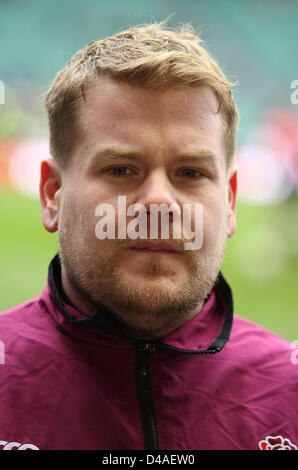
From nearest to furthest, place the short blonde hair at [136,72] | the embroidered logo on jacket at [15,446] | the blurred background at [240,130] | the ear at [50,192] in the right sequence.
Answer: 1. the embroidered logo on jacket at [15,446]
2. the short blonde hair at [136,72]
3. the ear at [50,192]
4. the blurred background at [240,130]

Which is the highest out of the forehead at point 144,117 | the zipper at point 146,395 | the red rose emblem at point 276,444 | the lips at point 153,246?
the forehead at point 144,117

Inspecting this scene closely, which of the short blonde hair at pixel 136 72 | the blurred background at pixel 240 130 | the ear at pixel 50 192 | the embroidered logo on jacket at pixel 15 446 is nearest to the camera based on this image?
the embroidered logo on jacket at pixel 15 446

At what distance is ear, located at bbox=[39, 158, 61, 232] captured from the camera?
3.96 feet

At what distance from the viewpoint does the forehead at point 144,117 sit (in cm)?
105

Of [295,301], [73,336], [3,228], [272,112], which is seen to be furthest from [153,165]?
[272,112]

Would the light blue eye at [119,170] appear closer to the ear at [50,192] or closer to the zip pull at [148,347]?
the ear at [50,192]

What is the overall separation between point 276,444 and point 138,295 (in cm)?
38

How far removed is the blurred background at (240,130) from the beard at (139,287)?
5.60 meters

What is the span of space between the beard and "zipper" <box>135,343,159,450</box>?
0.17ft

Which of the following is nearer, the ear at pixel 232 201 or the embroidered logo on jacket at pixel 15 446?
the embroidered logo on jacket at pixel 15 446

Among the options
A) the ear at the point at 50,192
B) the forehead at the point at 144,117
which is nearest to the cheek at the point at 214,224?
the forehead at the point at 144,117
